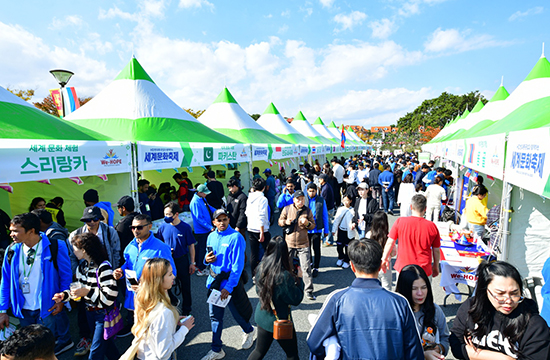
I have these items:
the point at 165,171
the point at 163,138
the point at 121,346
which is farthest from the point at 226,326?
the point at 165,171

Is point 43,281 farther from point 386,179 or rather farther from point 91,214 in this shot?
point 386,179

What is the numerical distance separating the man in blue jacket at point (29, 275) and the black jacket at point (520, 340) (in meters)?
3.51

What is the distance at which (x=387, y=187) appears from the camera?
9.08m

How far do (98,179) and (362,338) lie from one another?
563 centimetres

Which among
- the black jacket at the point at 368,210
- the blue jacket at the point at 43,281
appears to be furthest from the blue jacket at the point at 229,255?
the black jacket at the point at 368,210

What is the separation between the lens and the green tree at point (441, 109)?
43719 millimetres

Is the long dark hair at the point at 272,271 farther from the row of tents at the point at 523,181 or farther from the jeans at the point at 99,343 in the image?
the row of tents at the point at 523,181

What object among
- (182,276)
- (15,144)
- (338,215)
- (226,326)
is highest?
(15,144)

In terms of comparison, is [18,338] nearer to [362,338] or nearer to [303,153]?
[362,338]

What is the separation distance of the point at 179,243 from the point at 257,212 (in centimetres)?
148

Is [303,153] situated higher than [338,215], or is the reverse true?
[303,153]

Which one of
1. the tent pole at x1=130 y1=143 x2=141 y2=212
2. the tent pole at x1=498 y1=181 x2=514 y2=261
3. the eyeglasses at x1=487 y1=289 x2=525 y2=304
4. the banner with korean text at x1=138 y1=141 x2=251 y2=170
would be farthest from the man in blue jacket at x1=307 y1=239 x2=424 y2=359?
the banner with korean text at x1=138 y1=141 x2=251 y2=170

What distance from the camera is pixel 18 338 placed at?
1.46 meters

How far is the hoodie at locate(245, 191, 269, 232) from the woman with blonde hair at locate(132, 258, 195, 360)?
2655mm
